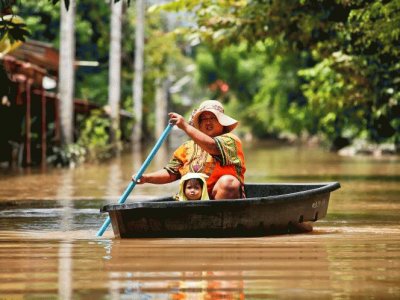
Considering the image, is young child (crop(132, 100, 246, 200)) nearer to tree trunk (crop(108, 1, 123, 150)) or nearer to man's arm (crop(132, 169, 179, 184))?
man's arm (crop(132, 169, 179, 184))

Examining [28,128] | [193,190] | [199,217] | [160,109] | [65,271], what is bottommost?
[65,271]

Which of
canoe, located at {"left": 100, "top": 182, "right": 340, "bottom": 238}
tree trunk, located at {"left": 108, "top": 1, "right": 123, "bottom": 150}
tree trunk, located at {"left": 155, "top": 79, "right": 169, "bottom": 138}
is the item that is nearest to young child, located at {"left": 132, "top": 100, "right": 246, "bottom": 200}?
canoe, located at {"left": 100, "top": 182, "right": 340, "bottom": 238}

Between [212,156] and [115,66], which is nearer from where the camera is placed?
[212,156]

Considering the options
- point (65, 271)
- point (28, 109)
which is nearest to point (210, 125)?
point (65, 271)

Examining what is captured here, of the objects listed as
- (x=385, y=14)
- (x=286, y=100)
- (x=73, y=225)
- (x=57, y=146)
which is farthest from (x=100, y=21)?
(x=73, y=225)

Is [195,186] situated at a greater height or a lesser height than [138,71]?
lesser

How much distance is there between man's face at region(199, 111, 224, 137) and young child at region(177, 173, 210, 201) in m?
0.48

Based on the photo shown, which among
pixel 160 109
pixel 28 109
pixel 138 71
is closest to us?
pixel 28 109

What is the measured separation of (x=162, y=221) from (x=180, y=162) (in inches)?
45.2

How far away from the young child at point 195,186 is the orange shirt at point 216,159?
0.11 m

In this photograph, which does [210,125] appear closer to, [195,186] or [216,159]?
[216,159]

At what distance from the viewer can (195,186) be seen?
12.8m

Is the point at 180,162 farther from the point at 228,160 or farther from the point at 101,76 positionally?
the point at 101,76

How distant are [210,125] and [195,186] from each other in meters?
0.65
